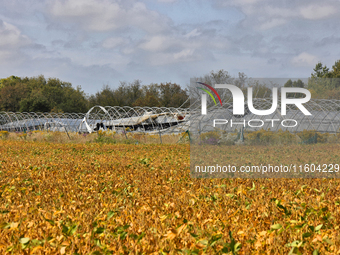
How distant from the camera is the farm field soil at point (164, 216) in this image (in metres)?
2.87

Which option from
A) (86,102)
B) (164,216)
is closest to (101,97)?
(86,102)

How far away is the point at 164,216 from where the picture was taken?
3.44m

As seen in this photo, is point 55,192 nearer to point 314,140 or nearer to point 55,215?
point 55,215

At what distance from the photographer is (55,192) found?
4.87 metres

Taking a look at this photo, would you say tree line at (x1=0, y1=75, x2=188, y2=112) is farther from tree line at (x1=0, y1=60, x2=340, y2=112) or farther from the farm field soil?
the farm field soil

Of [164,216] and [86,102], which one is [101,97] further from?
[164,216]

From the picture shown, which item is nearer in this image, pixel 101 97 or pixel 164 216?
pixel 164 216

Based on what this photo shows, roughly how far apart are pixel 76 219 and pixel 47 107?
4985 centimetres

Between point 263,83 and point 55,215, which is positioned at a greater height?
point 263,83

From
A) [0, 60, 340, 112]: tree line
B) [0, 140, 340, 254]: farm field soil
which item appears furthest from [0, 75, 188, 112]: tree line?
[0, 140, 340, 254]: farm field soil

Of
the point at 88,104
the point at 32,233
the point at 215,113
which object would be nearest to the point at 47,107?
the point at 88,104

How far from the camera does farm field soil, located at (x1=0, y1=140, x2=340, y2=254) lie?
113 inches

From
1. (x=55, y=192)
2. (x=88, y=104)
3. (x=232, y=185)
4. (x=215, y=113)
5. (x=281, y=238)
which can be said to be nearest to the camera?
(x=281, y=238)

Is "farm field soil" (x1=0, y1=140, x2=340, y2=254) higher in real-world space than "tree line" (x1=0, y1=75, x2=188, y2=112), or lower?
lower
